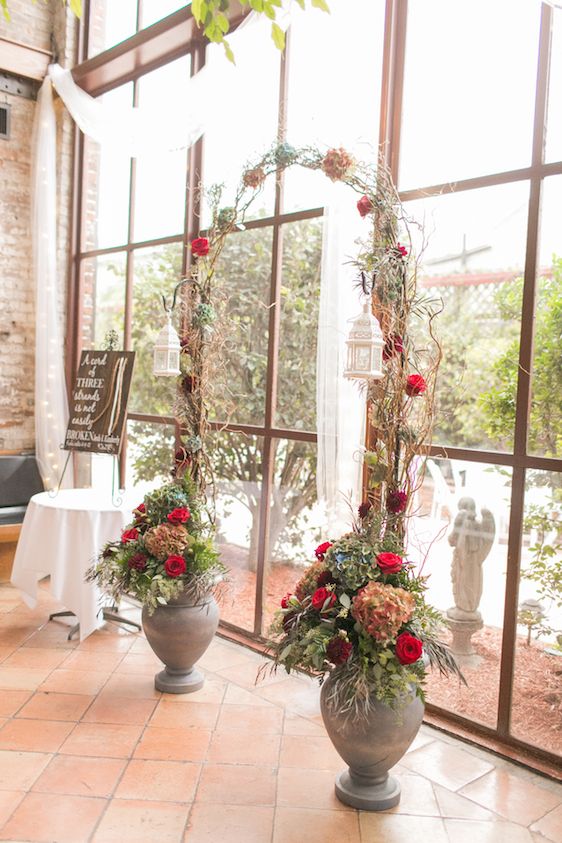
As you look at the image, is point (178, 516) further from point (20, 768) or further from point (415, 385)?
point (415, 385)

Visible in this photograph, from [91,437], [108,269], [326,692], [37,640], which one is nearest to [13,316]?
[108,269]

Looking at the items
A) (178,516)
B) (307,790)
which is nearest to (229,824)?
(307,790)

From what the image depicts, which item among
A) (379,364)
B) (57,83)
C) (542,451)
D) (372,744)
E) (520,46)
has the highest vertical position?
(57,83)

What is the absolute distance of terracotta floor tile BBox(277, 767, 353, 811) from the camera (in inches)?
107

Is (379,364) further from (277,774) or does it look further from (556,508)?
(277,774)

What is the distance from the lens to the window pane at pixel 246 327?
4.37 metres

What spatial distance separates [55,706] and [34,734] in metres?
0.29

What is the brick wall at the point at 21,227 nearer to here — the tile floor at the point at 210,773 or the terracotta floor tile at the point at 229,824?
the tile floor at the point at 210,773

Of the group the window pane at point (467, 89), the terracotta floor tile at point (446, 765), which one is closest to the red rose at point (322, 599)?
the terracotta floor tile at point (446, 765)

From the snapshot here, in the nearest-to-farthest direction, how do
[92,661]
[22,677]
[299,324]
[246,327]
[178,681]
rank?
[178,681] < [22,677] < [92,661] < [299,324] < [246,327]

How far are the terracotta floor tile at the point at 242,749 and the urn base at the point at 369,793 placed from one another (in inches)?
13.4

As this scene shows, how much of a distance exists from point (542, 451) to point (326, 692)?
128cm

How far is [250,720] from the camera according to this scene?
11.1 feet

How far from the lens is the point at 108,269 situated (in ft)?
18.6
